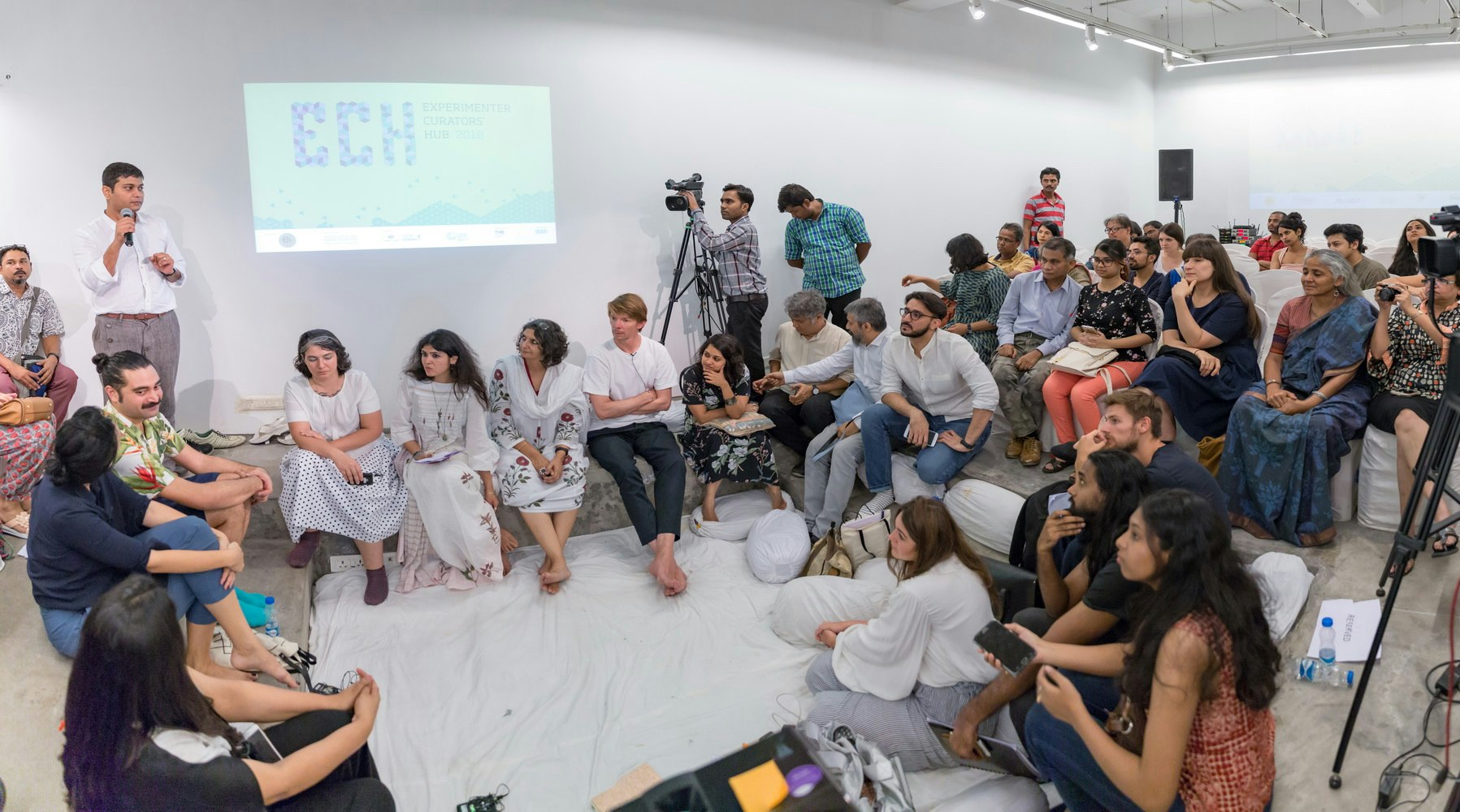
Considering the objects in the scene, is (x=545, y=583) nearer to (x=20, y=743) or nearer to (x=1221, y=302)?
(x=20, y=743)

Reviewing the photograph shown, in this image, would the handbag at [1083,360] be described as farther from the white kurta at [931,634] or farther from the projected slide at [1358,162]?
the projected slide at [1358,162]

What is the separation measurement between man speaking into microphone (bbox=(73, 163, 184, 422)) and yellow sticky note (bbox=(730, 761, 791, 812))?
379 centimetres

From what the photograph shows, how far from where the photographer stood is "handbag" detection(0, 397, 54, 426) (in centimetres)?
332

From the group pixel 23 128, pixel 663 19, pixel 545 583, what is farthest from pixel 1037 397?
pixel 23 128

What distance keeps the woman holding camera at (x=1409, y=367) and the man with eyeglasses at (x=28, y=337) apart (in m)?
5.56

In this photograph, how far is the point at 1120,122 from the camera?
9.41 metres

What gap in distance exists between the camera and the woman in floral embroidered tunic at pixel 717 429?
14.7ft

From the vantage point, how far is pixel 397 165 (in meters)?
5.20

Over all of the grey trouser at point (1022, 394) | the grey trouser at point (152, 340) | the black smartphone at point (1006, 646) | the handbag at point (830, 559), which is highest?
the grey trouser at point (152, 340)

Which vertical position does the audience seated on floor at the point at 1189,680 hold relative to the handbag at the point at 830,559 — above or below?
above

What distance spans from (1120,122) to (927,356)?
6.55m

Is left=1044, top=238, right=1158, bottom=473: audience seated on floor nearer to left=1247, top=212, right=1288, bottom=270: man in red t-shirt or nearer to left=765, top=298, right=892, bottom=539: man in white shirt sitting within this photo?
left=765, top=298, right=892, bottom=539: man in white shirt sitting

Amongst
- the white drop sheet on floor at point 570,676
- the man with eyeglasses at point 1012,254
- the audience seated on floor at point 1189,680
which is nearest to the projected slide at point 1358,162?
the man with eyeglasses at point 1012,254

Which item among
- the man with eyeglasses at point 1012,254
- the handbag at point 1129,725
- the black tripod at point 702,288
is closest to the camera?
the handbag at point 1129,725
